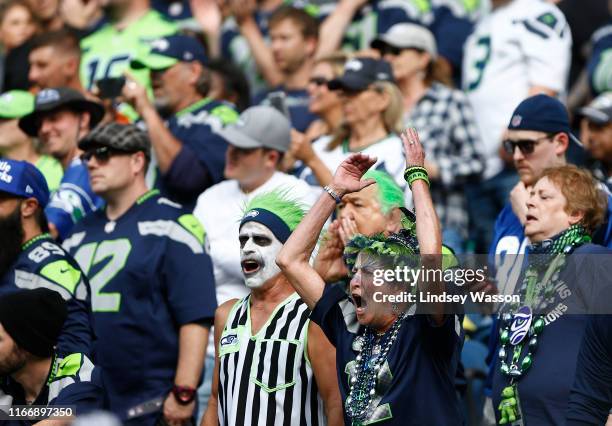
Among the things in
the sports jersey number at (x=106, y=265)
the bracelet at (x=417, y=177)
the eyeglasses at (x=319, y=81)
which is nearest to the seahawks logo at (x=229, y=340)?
the bracelet at (x=417, y=177)

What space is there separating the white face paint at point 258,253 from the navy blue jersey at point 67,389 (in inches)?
35.0

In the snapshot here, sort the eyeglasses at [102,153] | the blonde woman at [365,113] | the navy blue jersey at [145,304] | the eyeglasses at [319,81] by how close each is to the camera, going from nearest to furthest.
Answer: the navy blue jersey at [145,304] < the eyeglasses at [102,153] < the blonde woman at [365,113] < the eyeglasses at [319,81]

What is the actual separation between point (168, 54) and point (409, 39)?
1.87m

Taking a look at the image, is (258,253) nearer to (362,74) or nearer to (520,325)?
(520,325)

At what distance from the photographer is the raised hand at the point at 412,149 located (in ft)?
19.5

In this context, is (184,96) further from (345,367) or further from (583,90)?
(345,367)

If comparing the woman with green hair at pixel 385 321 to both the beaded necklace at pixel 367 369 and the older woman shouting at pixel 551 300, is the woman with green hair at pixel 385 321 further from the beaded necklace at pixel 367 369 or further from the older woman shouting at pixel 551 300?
the older woman shouting at pixel 551 300

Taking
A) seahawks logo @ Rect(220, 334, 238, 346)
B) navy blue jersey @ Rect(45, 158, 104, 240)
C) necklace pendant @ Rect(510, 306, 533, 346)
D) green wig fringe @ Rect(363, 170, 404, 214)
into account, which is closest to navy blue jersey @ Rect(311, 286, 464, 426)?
necklace pendant @ Rect(510, 306, 533, 346)

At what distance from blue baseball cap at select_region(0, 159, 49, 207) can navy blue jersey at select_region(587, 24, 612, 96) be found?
14.9 feet

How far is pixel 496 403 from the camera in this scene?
6578mm

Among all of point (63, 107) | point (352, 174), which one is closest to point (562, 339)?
point (352, 174)

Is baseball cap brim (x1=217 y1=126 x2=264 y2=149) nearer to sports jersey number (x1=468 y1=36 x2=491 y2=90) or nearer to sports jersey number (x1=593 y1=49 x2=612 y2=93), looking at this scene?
sports jersey number (x1=468 y1=36 x2=491 y2=90)

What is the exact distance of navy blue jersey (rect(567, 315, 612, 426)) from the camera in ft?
18.9

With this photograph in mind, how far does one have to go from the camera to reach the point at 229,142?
342 inches
